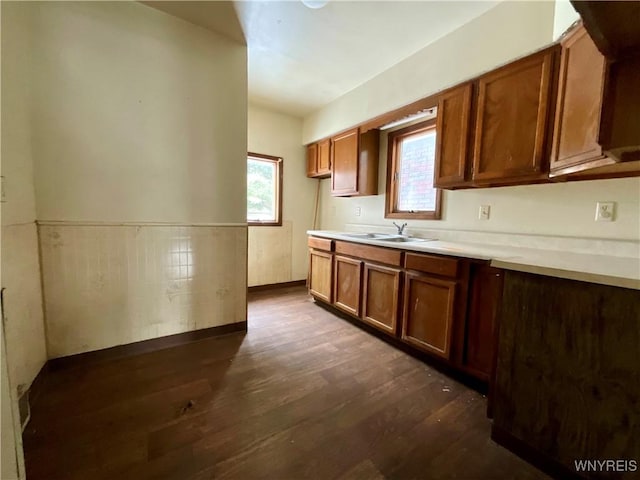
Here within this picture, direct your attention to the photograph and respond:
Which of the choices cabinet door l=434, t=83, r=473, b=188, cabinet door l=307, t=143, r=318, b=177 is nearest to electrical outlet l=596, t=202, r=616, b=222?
cabinet door l=434, t=83, r=473, b=188

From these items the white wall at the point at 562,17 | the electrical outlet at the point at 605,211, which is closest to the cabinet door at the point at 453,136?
the white wall at the point at 562,17

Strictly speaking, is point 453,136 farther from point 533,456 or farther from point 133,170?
point 133,170

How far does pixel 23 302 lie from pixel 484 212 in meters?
3.04

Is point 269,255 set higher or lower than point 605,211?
lower

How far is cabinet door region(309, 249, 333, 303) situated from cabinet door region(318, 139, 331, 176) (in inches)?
44.4

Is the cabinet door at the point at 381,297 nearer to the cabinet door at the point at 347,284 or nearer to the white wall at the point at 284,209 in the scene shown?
the cabinet door at the point at 347,284

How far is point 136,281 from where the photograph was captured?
6.48 ft

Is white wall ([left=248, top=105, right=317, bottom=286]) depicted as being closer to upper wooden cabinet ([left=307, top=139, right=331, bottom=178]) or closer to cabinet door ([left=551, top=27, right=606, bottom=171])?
upper wooden cabinet ([left=307, top=139, right=331, bottom=178])

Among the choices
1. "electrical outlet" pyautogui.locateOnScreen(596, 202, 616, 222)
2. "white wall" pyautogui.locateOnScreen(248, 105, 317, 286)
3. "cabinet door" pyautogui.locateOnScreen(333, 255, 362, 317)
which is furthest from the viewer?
"white wall" pyautogui.locateOnScreen(248, 105, 317, 286)

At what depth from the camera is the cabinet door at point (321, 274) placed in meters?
2.88

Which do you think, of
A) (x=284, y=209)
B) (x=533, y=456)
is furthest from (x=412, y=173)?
(x=533, y=456)

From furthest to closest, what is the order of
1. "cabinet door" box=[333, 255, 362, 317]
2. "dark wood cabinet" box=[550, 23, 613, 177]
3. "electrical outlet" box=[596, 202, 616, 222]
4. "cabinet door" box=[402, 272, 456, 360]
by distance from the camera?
1. "cabinet door" box=[333, 255, 362, 317]
2. "cabinet door" box=[402, 272, 456, 360]
3. "electrical outlet" box=[596, 202, 616, 222]
4. "dark wood cabinet" box=[550, 23, 613, 177]

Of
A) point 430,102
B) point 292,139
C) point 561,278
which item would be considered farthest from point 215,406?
point 292,139

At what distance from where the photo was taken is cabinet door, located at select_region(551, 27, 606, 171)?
123 cm
